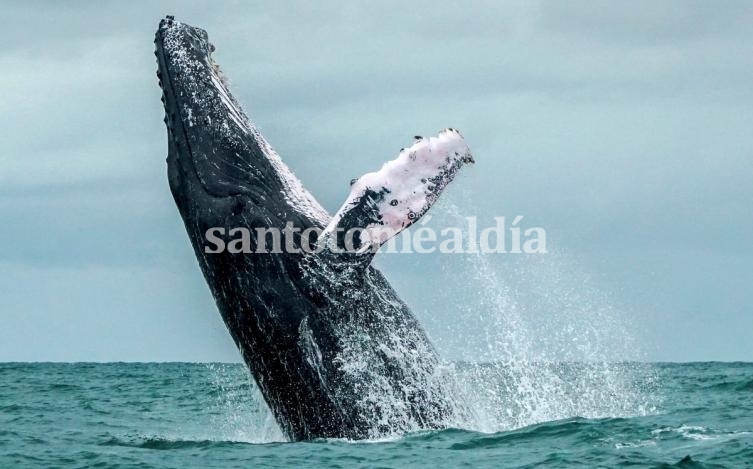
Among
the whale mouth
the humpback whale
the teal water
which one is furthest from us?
the whale mouth

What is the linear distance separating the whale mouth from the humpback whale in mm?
13

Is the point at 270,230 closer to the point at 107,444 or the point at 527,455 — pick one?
the point at 527,455

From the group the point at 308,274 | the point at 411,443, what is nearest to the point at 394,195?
the point at 308,274

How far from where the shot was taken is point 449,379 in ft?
34.1

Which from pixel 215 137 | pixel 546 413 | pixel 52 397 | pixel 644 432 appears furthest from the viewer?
pixel 52 397

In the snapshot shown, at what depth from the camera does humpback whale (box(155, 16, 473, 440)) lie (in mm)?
9500

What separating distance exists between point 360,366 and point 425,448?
92 centimetres

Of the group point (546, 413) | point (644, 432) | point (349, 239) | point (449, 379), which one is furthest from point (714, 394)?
point (349, 239)

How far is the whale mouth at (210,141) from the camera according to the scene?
9883 millimetres

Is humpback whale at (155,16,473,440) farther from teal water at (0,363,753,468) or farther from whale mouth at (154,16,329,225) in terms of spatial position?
teal water at (0,363,753,468)

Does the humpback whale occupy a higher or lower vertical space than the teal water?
higher

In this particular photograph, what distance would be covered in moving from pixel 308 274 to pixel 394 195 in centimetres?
103

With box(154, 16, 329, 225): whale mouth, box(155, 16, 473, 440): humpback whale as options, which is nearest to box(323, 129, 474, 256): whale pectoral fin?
box(155, 16, 473, 440): humpback whale

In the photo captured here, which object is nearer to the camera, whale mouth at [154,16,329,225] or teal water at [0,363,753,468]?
teal water at [0,363,753,468]
